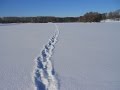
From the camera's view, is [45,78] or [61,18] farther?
[61,18]

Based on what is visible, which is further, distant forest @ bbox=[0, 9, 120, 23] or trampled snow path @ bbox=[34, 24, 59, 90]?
distant forest @ bbox=[0, 9, 120, 23]

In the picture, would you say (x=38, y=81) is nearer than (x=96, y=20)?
Yes

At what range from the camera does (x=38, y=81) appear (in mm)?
3326

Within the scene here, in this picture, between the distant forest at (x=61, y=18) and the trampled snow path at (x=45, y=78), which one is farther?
the distant forest at (x=61, y=18)

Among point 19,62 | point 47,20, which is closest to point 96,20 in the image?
point 47,20

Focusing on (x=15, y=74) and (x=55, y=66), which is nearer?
(x=15, y=74)

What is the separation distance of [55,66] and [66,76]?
0.78 m

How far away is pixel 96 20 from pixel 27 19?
29.8 m

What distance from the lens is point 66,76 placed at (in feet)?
12.1

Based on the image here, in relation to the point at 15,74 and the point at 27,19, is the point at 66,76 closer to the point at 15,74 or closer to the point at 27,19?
the point at 15,74

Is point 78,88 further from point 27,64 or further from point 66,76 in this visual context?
point 27,64

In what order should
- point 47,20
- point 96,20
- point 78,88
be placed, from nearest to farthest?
point 78,88 → point 96,20 → point 47,20

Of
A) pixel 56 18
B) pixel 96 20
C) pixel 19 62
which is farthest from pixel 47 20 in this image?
pixel 19 62

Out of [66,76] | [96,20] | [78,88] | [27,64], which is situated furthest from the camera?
[96,20]
